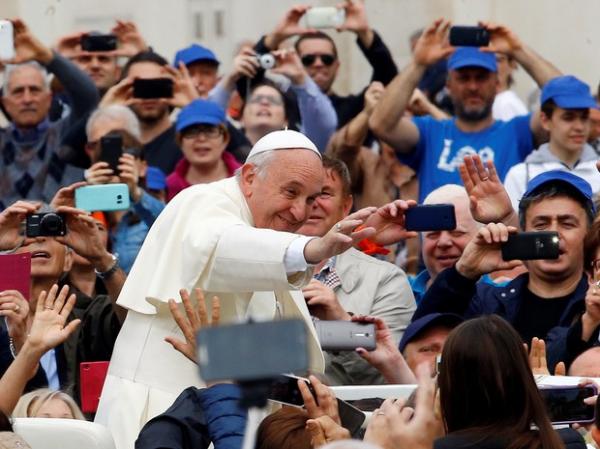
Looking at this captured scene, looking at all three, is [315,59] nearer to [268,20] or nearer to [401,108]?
[401,108]

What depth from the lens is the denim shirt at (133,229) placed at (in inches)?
366

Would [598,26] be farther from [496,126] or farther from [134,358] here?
[134,358]

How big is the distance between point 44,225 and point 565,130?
2.89 metres

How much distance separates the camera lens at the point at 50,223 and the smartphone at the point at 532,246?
1.71 m

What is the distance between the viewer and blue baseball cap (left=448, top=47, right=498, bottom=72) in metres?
10.2

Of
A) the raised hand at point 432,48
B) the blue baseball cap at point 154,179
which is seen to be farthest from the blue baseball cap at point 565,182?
the blue baseball cap at point 154,179

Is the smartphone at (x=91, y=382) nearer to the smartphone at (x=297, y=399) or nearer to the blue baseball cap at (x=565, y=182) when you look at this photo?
the smartphone at (x=297, y=399)

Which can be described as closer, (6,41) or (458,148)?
(6,41)

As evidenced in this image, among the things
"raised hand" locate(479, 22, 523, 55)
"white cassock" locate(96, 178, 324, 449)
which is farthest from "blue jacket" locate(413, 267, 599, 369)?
"raised hand" locate(479, 22, 523, 55)

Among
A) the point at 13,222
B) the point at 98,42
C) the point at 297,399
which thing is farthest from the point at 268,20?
the point at 297,399

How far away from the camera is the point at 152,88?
1074cm

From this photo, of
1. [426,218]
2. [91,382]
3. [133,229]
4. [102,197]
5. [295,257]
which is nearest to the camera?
[295,257]

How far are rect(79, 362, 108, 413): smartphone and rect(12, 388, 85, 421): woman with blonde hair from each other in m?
0.32

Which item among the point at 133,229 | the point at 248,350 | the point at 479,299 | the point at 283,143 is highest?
the point at 248,350
